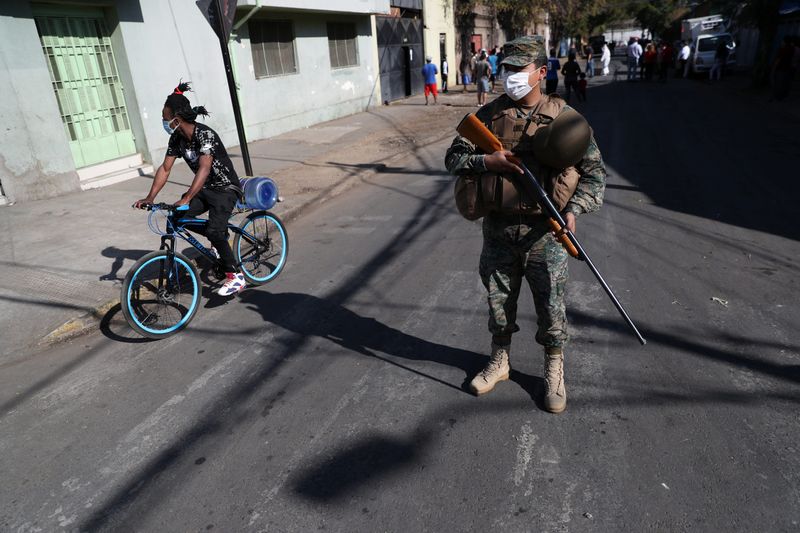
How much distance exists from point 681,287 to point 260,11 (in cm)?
1226

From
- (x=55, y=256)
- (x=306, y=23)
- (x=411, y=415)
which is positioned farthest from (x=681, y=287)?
(x=306, y=23)

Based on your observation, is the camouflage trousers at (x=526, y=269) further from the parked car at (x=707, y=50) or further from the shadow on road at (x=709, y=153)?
the parked car at (x=707, y=50)

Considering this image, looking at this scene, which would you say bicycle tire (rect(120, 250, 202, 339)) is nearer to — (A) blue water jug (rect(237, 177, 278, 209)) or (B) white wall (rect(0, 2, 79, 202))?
(A) blue water jug (rect(237, 177, 278, 209))

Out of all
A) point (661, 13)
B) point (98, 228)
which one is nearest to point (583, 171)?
point (98, 228)

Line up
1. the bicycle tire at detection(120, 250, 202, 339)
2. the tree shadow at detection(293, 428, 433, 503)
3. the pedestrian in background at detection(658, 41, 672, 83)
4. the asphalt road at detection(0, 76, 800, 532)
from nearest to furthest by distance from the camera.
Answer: the asphalt road at detection(0, 76, 800, 532)
the tree shadow at detection(293, 428, 433, 503)
the bicycle tire at detection(120, 250, 202, 339)
the pedestrian in background at detection(658, 41, 672, 83)

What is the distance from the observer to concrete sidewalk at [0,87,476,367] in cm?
492

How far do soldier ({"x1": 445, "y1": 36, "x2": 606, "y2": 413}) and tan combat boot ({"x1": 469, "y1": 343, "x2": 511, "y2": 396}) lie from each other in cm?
1

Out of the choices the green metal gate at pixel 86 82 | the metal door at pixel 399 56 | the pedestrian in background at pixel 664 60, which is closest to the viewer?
the green metal gate at pixel 86 82

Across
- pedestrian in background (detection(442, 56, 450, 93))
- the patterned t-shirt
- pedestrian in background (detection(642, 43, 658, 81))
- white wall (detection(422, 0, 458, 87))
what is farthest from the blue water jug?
pedestrian in background (detection(642, 43, 658, 81))

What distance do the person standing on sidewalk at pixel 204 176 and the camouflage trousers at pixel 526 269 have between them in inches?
103

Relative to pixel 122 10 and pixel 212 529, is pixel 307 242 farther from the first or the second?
pixel 122 10

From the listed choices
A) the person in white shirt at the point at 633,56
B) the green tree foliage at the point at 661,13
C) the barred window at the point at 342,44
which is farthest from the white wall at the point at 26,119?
the green tree foliage at the point at 661,13

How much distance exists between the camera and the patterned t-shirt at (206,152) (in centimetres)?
473

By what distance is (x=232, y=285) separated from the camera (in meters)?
5.13
